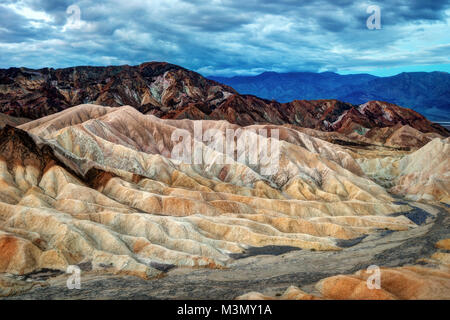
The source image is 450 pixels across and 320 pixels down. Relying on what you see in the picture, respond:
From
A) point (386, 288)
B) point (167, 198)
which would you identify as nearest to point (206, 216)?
point (167, 198)

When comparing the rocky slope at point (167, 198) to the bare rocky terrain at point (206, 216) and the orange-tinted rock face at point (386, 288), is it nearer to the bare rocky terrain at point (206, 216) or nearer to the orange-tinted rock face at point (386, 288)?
the bare rocky terrain at point (206, 216)

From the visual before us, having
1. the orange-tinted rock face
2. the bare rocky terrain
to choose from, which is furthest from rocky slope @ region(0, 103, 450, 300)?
the orange-tinted rock face

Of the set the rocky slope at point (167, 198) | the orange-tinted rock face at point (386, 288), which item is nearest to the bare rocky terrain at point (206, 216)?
the orange-tinted rock face at point (386, 288)

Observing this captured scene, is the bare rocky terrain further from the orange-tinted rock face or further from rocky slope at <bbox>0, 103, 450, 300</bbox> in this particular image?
rocky slope at <bbox>0, 103, 450, 300</bbox>

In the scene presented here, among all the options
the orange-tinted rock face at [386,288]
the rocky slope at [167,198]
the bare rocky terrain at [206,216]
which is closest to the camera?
the orange-tinted rock face at [386,288]

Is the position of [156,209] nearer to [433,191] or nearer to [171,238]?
[171,238]

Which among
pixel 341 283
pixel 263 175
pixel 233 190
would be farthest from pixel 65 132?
pixel 341 283

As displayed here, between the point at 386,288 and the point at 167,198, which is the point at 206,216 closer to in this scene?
the point at 167,198

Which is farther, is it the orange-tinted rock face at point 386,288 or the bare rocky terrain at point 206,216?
the bare rocky terrain at point 206,216

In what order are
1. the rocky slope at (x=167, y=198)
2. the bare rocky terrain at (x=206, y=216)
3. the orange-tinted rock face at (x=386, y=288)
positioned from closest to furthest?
1. the orange-tinted rock face at (x=386, y=288)
2. the bare rocky terrain at (x=206, y=216)
3. the rocky slope at (x=167, y=198)

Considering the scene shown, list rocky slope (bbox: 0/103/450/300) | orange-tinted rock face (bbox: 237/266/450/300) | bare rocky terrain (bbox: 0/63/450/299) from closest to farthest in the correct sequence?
orange-tinted rock face (bbox: 237/266/450/300), bare rocky terrain (bbox: 0/63/450/299), rocky slope (bbox: 0/103/450/300)
